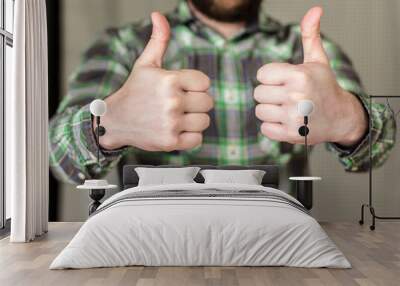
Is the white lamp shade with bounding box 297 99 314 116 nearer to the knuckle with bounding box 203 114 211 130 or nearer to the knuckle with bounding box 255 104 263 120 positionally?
the knuckle with bounding box 255 104 263 120

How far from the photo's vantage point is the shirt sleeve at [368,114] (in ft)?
26.3

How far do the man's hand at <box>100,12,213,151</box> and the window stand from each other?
1.25 meters

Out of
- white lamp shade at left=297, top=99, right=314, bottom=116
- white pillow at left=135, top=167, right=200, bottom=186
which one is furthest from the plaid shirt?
white lamp shade at left=297, top=99, right=314, bottom=116

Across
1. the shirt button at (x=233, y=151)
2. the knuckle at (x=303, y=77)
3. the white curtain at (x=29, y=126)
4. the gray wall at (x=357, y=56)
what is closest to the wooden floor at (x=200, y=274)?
the white curtain at (x=29, y=126)

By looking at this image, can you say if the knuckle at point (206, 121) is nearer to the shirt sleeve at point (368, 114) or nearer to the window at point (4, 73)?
the shirt sleeve at point (368, 114)

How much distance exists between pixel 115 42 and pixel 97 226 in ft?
12.1

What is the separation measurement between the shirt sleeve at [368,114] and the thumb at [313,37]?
72 millimetres

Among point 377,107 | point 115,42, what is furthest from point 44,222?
point 377,107

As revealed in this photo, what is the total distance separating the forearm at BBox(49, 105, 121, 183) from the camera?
8.04 metres

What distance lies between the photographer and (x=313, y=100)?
7.83 meters

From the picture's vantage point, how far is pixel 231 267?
16.1ft

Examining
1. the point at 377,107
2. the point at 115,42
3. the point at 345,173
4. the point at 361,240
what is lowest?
the point at 361,240

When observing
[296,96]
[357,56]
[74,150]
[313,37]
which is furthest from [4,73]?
[357,56]

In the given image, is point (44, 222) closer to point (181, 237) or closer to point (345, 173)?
point (181, 237)
